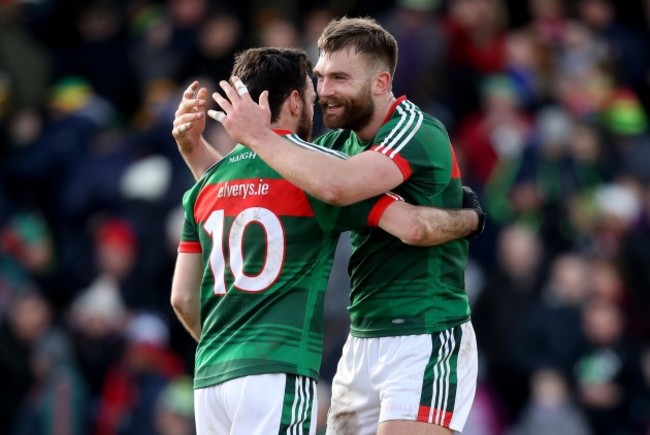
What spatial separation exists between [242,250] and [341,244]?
19.4ft

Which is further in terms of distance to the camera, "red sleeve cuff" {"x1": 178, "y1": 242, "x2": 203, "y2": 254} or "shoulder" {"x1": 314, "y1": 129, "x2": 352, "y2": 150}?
"shoulder" {"x1": 314, "y1": 129, "x2": 352, "y2": 150}

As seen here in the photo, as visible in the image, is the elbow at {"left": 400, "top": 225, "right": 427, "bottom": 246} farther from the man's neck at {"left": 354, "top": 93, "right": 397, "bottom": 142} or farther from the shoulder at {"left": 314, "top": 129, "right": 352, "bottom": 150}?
the shoulder at {"left": 314, "top": 129, "right": 352, "bottom": 150}

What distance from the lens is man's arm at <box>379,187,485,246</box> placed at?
22.6 feet

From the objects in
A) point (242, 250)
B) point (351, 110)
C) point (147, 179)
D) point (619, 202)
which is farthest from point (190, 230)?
point (619, 202)

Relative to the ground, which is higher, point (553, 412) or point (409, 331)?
point (409, 331)

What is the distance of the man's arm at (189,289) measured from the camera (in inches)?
285

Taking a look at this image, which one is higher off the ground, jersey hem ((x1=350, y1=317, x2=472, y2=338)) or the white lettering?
the white lettering

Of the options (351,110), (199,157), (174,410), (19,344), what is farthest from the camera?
(19,344)

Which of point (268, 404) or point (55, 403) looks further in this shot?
point (55, 403)

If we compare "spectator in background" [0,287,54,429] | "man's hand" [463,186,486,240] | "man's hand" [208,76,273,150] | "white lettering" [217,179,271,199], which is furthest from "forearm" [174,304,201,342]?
"spectator in background" [0,287,54,429]

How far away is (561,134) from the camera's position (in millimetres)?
14250

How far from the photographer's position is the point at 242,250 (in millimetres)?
6812

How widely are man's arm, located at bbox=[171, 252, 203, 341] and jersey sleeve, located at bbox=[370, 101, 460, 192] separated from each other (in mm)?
1022

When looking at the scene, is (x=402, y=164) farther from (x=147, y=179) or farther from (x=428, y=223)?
(x=147, y=179)
